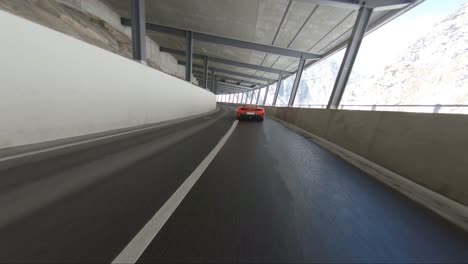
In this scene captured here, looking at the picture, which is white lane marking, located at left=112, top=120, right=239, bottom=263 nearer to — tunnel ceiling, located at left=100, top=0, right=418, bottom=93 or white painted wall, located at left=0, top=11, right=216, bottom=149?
white painted wall, located at left=0, top=11, right=216, bottom=149

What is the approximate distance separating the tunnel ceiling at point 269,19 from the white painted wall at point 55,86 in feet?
29.0

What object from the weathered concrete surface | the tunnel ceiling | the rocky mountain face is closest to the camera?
the weathered concrete surface

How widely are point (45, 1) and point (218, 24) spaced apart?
10431mm

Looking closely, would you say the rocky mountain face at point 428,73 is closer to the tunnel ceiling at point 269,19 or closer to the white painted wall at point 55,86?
the tunnel ceiling at point 269,19

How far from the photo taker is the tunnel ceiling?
1134cm

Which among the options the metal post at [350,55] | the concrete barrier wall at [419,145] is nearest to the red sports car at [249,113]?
the metal post at [350,55]

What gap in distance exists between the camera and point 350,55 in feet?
38.2

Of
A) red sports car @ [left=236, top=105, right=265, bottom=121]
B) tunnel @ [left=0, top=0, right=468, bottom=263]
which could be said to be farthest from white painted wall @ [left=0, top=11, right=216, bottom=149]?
red sports car @ [left=236, top=105, right=265, bottom=121]

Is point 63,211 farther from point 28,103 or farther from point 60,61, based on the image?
point 60,61

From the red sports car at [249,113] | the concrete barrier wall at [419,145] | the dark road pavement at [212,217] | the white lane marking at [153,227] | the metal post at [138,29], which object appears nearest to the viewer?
the white lane marking at [153,227]

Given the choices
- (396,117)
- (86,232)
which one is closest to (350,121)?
(396,117)

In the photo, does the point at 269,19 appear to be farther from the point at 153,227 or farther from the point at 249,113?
the point at 153,227

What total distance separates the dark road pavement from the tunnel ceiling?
11.4m

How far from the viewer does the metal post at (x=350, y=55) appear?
34.8 feet
